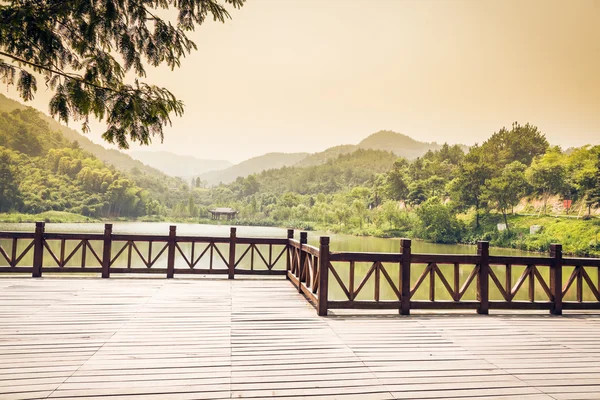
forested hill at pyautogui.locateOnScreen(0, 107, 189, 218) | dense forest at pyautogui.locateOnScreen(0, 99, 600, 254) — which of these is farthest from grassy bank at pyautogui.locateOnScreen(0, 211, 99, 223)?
dense forest at pyautogui.locateOnScreen(0, 99, 600, 254)

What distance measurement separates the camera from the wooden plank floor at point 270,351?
9.06ft

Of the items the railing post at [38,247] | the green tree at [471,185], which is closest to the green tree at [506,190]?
the green tree at [471,185]

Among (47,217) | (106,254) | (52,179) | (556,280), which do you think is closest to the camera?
(556,280)

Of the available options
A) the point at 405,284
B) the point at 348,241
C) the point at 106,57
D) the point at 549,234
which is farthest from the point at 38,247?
the point at 549,234

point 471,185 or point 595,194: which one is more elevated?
point 471,185

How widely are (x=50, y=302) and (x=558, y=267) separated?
22.7ft

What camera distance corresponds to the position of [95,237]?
23.3 feet

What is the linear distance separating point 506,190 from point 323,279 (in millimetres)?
37714

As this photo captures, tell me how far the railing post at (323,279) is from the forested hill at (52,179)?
60.8 m

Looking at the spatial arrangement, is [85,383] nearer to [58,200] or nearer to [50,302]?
[50,302]

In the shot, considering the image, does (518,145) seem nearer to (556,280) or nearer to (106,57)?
(556,280)

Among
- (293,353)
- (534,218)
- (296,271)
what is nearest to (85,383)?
(293,353)

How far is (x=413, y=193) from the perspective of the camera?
50156mm

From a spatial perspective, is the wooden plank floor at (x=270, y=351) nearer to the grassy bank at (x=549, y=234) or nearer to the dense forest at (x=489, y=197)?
the grassy bank at (x=549, y=234)
